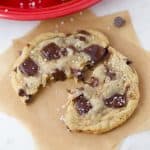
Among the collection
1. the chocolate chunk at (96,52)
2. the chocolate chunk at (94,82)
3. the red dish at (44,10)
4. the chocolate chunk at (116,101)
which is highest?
the red dish at (44,10)

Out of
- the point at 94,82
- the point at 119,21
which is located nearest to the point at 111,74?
the point at 94,82

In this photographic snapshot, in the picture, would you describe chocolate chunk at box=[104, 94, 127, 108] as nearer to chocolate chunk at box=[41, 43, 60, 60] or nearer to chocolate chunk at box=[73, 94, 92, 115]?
chocolate chunk at box=[73, 94, 92, 115]

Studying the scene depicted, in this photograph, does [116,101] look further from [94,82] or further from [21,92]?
[21,92]

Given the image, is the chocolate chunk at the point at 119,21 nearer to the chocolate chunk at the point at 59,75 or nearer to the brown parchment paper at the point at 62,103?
the brown parchment paper at the point at 62,103

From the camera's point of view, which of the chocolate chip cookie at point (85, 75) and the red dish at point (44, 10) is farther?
the red dish at point (44, 10)

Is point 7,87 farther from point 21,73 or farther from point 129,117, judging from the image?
point 129,117

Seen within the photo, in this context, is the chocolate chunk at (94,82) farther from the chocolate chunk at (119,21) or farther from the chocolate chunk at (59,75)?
the chocolate chunk at (119,21)

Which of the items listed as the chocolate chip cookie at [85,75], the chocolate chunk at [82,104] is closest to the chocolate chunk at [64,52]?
the chocolate chip cookie at [85,75]

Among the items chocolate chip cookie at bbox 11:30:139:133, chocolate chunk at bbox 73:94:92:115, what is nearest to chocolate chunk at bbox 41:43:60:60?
chocolate chip cookie at bbox 11:30:139:133

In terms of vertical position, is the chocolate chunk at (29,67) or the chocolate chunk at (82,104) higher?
the chocolate chunk at (29,67)
